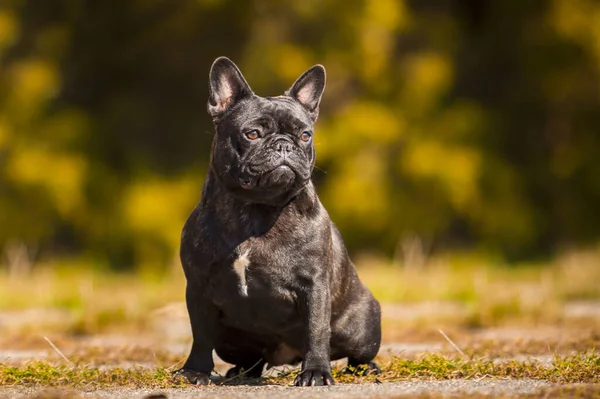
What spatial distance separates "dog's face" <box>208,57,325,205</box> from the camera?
4715mm

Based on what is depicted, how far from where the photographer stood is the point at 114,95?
18000mm

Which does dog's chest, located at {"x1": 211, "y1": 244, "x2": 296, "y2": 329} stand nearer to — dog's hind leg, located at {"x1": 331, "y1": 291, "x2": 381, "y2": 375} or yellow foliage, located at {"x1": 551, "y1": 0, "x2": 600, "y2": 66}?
dog's hind leg, located at {"x1": 331, "y1": 291, "x2": 381, "y2": 375}

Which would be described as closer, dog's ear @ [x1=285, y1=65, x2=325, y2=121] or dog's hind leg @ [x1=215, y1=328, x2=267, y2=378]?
dog's hind leg @ [x1=215, y1=328, x2=267, y2=378]

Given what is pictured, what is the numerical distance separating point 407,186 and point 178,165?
13.9ft

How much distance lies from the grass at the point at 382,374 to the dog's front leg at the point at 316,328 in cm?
21

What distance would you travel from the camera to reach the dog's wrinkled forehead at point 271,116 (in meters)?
4.87

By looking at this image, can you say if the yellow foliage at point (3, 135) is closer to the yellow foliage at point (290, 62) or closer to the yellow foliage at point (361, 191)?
the yellow foliage at point (290, 62)

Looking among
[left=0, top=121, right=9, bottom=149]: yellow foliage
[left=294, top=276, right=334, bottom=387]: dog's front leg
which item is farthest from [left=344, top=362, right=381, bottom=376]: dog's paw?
[left=0, top=121, right=9, bottom=149]: yellow foliage

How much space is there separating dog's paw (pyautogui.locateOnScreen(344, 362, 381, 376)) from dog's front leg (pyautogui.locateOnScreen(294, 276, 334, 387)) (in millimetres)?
424

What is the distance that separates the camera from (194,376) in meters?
4.78

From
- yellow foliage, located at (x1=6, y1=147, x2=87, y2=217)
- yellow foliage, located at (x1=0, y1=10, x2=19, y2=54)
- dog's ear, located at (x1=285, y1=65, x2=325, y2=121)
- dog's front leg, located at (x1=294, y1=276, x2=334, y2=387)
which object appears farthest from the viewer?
yellow foliage, located at (x1=0, y1=10, x2=19, y2=54)

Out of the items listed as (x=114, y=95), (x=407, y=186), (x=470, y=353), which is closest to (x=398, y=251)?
(x=407, y=186)

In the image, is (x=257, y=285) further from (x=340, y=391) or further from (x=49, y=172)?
(x=49, y=172)

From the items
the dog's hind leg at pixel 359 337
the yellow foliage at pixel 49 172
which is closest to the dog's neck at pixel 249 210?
the dog's hind leg at pixel 359 337
